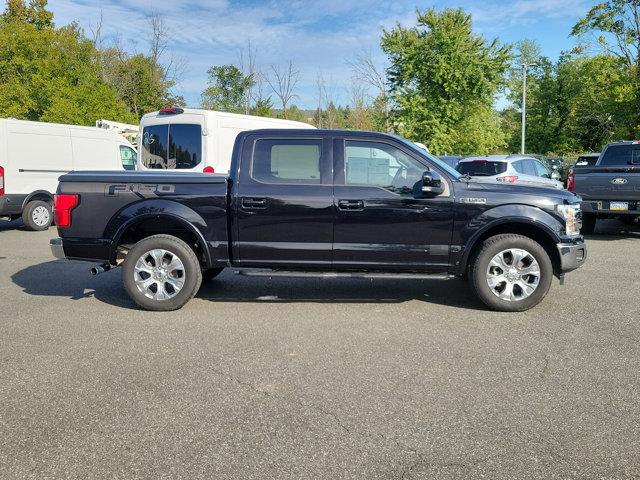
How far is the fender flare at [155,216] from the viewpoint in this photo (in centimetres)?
559

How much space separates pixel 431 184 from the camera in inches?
214

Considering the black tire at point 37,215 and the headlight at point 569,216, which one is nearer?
the headlight at point 569,216

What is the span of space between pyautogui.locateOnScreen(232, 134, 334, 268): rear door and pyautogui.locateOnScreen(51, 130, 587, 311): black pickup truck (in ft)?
0.04

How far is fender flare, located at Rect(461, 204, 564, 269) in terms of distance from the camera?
18.0 feet

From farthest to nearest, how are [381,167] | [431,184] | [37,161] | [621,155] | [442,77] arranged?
[442,77] → [37,161] → [621,155] → [381,167] → [431,184]

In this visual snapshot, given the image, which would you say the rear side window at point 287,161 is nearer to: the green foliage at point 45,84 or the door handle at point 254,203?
the door handle at point 254,203

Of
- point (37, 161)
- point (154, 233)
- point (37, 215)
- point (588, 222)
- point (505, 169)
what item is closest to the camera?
point (154, 233)

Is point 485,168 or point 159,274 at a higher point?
point 485,168

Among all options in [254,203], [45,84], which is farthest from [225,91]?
[254,203]

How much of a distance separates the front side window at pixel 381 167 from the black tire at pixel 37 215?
9.28m

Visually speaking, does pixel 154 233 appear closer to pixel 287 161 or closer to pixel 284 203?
pixel 284 203

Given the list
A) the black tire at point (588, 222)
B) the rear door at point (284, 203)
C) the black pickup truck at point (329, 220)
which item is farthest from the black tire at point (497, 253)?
the black tire at point (588, 222)

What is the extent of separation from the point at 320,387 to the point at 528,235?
3.28 m

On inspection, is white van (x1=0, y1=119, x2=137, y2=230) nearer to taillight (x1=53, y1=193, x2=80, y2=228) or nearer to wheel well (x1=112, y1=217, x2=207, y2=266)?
taillight (x1=53, y1=193, x2=80, y2=228)
